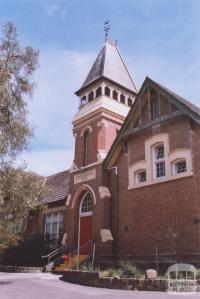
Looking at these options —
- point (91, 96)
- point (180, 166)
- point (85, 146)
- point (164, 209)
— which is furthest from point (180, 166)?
point (91, 96)

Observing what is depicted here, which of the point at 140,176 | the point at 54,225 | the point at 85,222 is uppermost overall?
the point at 140,176

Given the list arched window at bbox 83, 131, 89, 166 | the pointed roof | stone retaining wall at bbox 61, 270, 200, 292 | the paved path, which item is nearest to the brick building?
arched window at bbox 83, 131, 89, 166

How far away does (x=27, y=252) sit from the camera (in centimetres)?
2127

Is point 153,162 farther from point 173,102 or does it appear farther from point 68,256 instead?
point 68,256

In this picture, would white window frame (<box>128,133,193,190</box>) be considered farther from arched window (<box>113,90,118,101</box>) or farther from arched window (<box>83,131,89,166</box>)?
arched window (<box>113,90,118,101</box>)

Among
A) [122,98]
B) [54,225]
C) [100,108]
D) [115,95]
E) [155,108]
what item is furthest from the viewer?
[54,225]

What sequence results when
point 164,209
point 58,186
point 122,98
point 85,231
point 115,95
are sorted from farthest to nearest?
point 58,186
point 122,98
point 115,95
point 85,231
point 164,209

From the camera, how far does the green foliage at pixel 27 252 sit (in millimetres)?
21156

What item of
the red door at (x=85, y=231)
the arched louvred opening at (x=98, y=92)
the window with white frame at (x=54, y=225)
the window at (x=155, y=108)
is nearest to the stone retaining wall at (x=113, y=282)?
the red door at (x=85, y=231)

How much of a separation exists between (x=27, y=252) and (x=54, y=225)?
4191 millimetres

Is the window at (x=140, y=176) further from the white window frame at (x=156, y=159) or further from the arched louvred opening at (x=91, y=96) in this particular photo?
the arched louvred opening at (x=91, y=96)

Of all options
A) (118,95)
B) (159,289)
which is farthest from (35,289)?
(118,95)

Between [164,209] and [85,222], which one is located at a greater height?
[164,209]

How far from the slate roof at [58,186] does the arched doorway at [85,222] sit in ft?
10.8
